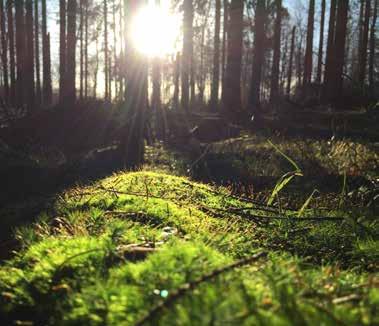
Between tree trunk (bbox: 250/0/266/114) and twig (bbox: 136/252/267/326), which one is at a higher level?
tree trunk (bbox: 250/0/266/114)

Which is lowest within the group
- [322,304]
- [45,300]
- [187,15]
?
[45,300]

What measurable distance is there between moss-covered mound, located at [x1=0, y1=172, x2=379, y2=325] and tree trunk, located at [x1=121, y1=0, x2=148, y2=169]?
24.4 feet

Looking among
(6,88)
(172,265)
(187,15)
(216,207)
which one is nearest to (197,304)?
(172,265)

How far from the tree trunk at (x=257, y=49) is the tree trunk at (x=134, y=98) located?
5.66m

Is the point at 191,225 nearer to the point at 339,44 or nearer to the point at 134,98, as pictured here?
the point at 134,98

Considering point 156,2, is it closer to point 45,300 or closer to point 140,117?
point 140,117

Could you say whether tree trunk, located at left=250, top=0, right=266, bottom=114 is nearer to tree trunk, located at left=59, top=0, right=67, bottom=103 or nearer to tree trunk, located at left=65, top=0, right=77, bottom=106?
tree trunk, located at left=65, top=0, right=77, bottom=106

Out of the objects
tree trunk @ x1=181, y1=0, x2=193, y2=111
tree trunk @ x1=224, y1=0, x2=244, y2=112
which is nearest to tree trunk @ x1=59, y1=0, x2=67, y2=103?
tree trunk @ x1=181, y1=0, x2=193, y2=111

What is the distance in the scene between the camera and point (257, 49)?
1656 cm

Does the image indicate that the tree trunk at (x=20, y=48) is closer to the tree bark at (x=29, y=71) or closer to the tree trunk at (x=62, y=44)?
the tree bark at (x=29, y=71)

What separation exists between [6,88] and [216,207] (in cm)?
2591

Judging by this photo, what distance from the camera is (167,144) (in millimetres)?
12359

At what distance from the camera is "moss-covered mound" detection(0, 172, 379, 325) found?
1.27 metres

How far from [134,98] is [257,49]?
705cm
